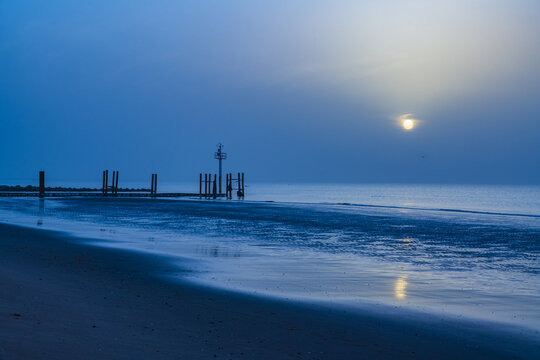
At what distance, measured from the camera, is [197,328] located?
7.44m

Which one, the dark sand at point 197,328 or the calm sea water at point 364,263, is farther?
the calm sea water at point 364,263

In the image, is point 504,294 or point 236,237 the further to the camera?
point 236,237

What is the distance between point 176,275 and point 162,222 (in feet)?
61.6

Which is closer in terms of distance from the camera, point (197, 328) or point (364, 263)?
point (197, 328)

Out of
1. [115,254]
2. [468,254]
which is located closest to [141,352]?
[115,254]

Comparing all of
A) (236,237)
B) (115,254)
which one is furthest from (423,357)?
(236,237)

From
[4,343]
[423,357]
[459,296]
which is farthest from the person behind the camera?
[459,296]

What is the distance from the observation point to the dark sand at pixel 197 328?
20.2ft

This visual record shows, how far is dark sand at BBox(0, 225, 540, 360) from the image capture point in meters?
6.16

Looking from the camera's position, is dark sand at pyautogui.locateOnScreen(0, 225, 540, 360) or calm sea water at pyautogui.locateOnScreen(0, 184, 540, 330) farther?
calm sea water at pyautogui.locateOnScreen(0, 184, 540, 330)

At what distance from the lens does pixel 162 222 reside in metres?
30.5

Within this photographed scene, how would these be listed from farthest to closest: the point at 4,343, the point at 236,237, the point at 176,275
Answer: the point at 236,237
the point at 176,275
the point at 4,343

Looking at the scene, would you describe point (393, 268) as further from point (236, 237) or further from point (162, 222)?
point (162, 222)

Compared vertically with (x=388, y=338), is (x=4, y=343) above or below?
above
